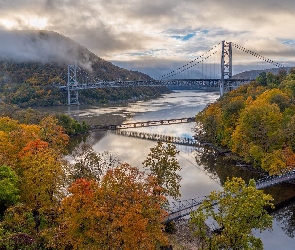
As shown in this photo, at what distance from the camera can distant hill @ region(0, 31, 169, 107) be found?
3750 inches

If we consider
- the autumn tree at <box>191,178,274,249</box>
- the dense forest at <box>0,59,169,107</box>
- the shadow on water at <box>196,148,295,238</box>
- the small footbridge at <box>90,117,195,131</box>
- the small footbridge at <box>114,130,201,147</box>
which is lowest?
the shadow on water at <box>196,148,295,238</box>

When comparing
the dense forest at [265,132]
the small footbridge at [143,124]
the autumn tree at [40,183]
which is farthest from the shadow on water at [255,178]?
the small footbridge at [143,124]

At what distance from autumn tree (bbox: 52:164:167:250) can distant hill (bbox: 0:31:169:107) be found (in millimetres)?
81765

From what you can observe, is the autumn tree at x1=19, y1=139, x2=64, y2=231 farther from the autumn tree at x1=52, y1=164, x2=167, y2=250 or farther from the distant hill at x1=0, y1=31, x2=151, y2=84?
the distant hill at x1=0, y1=31, x2=151, y2=84

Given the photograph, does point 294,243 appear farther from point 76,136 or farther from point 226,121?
point 76,136

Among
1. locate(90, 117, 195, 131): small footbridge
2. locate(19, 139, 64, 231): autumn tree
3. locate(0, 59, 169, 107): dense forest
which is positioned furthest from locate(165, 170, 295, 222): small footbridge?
locate(0, 59, 169, 107): dense forest

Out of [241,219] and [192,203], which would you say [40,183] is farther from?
[241,219]

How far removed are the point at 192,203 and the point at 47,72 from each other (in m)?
106

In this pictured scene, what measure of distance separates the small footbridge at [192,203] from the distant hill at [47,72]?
251ft

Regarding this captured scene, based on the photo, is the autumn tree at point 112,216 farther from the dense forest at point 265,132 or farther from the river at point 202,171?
the dense forest at point 265,132

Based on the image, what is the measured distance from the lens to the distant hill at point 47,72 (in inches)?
3750

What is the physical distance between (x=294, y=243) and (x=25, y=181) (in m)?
14.4

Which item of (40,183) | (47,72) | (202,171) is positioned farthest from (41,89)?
(40,183)

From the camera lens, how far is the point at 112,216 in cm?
1069
